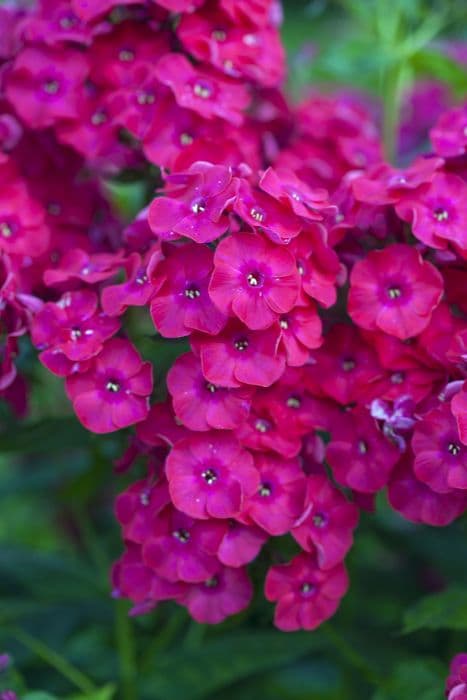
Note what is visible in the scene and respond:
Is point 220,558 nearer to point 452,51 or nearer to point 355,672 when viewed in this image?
point 355,672

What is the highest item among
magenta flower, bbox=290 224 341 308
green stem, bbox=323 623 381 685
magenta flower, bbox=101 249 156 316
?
magenta flower, bbox=290 224 341 308

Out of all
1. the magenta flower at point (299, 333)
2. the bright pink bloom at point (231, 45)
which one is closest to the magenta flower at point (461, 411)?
the magenta flower at point (299, 333)

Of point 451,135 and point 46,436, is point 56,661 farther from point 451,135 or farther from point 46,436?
point 451,135

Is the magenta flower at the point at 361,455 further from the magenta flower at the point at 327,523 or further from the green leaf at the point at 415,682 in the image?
the green leaf at the point at 415,682

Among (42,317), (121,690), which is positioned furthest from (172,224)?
(121,690)

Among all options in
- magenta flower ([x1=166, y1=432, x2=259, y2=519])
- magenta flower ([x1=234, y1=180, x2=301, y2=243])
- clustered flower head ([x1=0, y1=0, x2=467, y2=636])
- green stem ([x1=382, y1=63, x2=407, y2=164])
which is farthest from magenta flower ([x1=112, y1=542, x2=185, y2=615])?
green stem ([x1=382, y1=63, x2=407, y2=164])

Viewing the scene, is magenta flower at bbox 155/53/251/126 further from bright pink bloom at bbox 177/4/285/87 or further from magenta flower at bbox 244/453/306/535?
magenta flower at bbox 244/453/306/535

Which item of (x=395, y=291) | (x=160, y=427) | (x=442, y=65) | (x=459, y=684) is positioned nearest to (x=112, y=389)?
(x=160, y=427)
